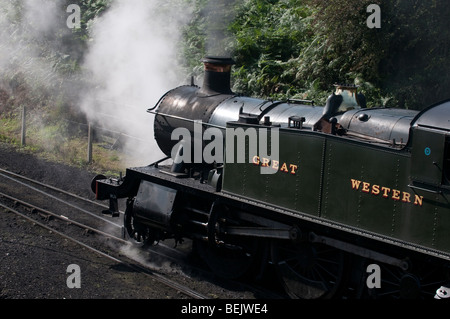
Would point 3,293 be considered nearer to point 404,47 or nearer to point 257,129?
point 257,129

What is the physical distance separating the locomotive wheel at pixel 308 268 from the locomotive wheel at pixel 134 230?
8.63 feet

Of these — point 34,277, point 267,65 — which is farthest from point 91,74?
point 34,277

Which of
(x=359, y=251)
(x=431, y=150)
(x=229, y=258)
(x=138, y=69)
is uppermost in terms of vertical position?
(x=138, y=69)

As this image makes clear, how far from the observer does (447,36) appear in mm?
13164

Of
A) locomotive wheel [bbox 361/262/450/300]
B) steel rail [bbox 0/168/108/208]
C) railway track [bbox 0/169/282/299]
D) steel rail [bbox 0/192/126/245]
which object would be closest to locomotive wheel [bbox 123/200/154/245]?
railway track [bbox 0/169/282/299]

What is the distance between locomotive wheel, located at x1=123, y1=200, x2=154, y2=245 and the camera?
31.6 feet

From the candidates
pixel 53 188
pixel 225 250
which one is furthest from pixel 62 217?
pixel 225 250

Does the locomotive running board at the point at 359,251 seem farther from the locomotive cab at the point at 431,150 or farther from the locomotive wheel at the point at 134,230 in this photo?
the locomotive wheel at the point at 134,230

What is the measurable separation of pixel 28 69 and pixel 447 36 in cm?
1625

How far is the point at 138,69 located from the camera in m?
17.6

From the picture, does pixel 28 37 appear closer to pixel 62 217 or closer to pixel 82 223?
pixel 62 217

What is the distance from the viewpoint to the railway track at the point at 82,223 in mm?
8656

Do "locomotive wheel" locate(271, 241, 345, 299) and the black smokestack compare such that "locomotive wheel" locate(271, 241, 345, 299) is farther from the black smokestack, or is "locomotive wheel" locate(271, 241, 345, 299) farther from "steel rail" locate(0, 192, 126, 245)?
"steel rail" locate(0, 192, 126, 245)

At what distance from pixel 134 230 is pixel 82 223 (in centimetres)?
187
